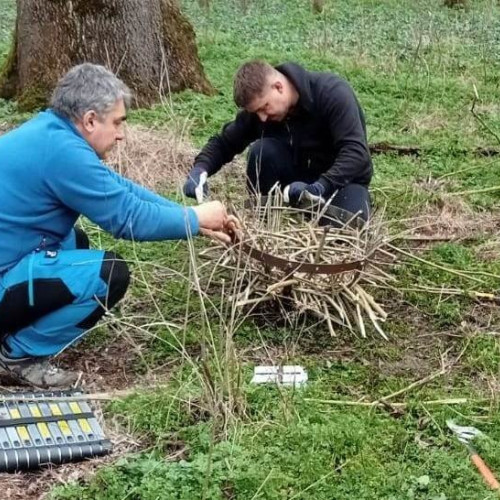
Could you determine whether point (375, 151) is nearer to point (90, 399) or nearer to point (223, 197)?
point (223, 197)

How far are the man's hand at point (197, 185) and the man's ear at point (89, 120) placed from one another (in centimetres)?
92

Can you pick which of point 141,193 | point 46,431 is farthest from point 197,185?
point 46,431

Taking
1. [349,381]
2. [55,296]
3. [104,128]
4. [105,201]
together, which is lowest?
[349,381]

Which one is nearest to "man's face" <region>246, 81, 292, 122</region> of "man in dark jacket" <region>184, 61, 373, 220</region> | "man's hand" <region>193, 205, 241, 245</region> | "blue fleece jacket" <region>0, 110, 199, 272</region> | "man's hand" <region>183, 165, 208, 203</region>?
"man in dark jacket" <region>184, 61, 373, 220</region>

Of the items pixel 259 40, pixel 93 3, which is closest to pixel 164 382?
pixel 93 3

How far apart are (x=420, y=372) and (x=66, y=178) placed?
5.03ft

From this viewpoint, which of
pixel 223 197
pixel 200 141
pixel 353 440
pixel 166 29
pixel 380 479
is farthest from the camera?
pixel 166 29

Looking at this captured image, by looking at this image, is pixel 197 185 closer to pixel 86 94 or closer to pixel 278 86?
pixel 278 86

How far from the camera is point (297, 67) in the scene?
4.20 m

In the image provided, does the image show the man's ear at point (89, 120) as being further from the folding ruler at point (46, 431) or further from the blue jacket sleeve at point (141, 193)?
the folding ruler at point (46, 431)

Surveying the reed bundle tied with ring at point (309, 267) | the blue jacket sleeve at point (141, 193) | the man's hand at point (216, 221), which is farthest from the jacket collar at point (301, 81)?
the blue jacket sleeve at point (141, 193)

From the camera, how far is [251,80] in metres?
3.97

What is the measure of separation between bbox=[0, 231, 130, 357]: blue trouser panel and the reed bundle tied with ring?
533 millimetres

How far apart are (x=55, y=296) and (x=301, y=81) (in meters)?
1.61
